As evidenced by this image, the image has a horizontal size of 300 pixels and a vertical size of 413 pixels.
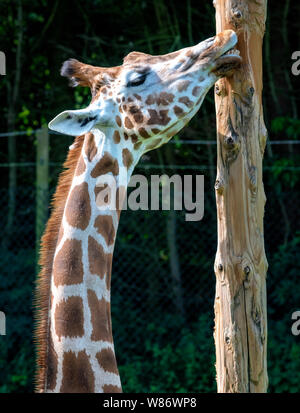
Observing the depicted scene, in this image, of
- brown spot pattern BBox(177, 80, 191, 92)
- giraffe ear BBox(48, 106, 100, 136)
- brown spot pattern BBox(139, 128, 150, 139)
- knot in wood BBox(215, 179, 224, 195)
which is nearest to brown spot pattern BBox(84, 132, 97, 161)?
giraffe ear BBox(48, 106, 100, 136)

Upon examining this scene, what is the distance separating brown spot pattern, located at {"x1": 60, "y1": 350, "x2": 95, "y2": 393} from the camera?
262cm

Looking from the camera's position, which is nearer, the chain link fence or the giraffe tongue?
the giraffe tongue

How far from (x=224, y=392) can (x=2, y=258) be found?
→ 333 cm

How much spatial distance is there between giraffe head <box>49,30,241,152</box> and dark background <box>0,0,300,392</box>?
8.49 feet

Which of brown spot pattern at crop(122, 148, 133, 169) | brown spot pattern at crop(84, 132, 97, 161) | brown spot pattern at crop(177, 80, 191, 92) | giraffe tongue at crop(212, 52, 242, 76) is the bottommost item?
brown spot pattern at crop(122, 148, 133, 169)

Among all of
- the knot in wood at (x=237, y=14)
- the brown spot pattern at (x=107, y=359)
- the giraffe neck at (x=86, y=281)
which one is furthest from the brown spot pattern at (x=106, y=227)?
the knot in wood at (x=237, y=14)

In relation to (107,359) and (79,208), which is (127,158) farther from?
(107,359)

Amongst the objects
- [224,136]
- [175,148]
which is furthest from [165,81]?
[175,148]

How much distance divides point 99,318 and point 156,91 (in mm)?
1085

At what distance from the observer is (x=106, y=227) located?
2885 mm

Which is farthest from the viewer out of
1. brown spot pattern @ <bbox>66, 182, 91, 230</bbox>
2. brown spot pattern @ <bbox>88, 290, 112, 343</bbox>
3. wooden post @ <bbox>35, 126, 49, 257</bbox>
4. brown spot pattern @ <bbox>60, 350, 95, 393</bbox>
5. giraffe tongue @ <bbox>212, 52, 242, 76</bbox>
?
wooden post @ <bbox>35, 126, 49, 257</bbox>

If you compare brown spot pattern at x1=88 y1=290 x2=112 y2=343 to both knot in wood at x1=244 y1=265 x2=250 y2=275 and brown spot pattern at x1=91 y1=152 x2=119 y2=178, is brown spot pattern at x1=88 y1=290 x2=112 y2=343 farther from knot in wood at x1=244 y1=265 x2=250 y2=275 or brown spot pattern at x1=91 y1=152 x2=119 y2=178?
knot in wood at x1=244 y1=265 x2=250 y2=275

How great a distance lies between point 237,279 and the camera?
300cm

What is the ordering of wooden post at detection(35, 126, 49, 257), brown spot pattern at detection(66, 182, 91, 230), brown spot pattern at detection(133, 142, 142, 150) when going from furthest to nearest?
wooden post at detection(35, 126, 49, 257) < brown spot pattern at detection(133, 142, 142, 150) < brown spot pattern at detection(66, 182, 91, 230)
